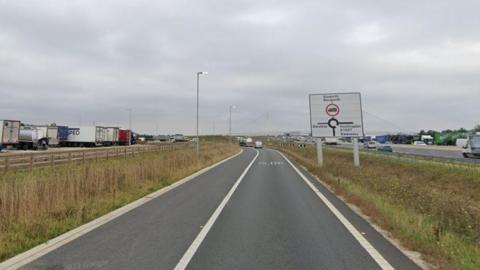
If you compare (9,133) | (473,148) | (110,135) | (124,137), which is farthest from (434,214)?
→ (124,137)

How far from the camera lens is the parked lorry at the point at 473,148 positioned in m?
36.5

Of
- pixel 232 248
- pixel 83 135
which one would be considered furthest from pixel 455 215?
pixel 83 135

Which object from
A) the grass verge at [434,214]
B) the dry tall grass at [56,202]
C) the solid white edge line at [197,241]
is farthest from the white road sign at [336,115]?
the solid white edge line at [197,241]

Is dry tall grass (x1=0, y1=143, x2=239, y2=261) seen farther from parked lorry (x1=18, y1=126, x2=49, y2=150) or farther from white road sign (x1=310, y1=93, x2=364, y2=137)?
parked lorry (x1=18, y1=126, x2=49, y2=150)

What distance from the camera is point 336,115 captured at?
30781 millimetres

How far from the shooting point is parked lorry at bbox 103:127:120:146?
257 ft

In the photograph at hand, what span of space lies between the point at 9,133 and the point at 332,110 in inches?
1499

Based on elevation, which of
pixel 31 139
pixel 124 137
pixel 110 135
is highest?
pixel 110 135

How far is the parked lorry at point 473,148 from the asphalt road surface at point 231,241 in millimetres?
29601

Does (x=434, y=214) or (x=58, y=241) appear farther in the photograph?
(x=434, y=214)

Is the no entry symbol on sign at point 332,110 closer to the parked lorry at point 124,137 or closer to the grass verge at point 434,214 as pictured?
the grass verge at point 434,214

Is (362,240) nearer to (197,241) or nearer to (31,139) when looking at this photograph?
(197,241)

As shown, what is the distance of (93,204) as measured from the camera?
463 inches

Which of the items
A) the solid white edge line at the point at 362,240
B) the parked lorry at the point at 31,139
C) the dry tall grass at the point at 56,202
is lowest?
the solid white edge line at the point at 362,240
